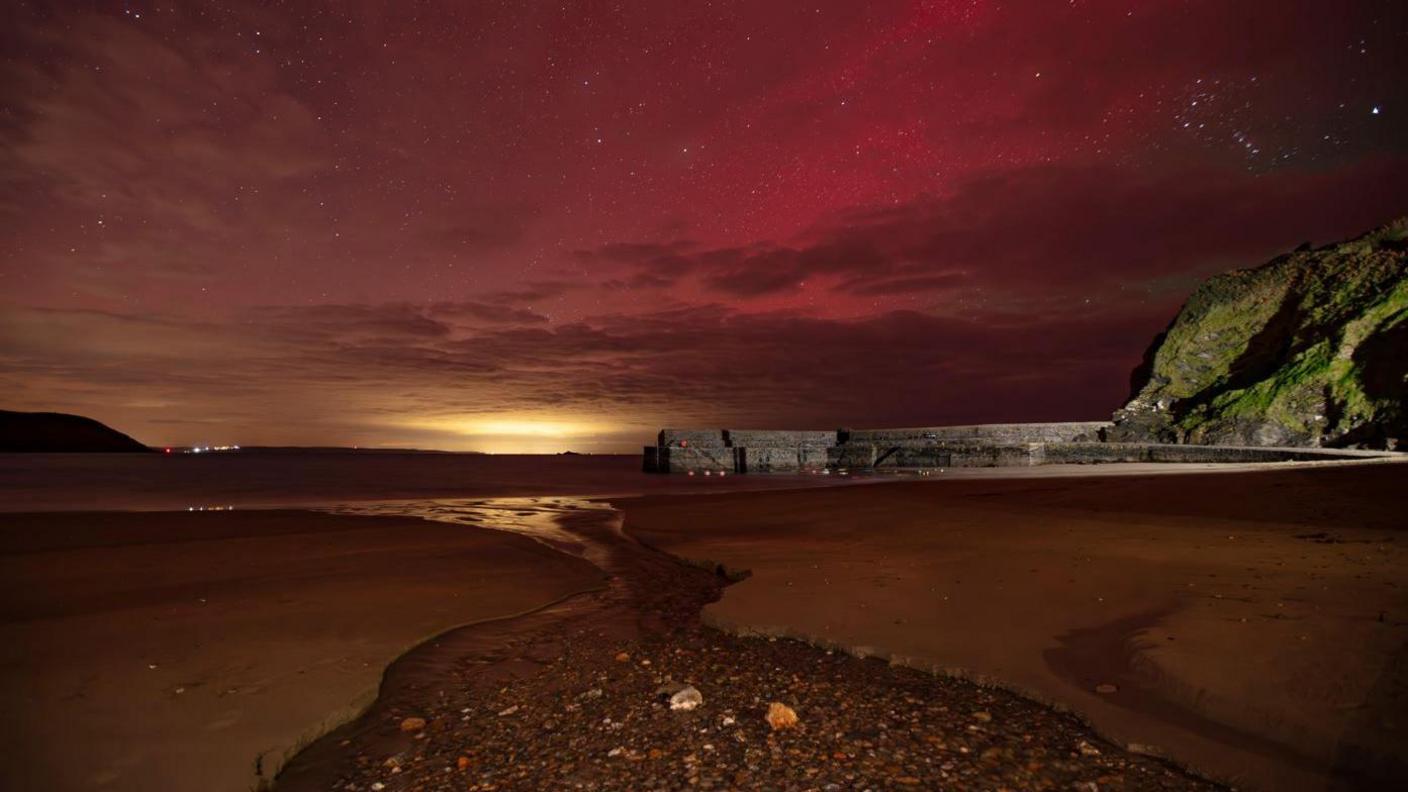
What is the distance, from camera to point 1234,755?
9.74 feet

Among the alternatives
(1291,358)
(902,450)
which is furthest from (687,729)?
(1291,358)

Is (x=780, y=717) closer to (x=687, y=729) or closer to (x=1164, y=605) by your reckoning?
(x=687, y=729)

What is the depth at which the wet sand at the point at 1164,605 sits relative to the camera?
315 cm

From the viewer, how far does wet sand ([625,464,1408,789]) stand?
3154mm

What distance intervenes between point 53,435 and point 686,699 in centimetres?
16163

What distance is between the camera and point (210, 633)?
5.22 meters

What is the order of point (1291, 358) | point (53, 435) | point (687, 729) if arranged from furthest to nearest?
point (53, 435) → point (1291, 358) → point (687, 729)

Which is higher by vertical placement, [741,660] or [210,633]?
[210,633]

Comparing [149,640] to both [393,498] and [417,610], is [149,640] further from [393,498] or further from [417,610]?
[393,498]

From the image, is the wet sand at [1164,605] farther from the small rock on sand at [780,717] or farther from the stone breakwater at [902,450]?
the stone breakwater at [902,450]

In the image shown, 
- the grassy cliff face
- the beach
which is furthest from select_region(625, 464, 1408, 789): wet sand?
the grassy cliff face

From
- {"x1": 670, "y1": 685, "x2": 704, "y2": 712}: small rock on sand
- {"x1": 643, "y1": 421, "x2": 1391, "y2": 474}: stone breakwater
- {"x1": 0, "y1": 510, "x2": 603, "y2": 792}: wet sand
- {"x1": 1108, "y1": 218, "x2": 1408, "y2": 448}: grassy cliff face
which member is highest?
{"x1": 1108, "y1": 218, "x2": 1408, "y2": 448}: grassy cliff face

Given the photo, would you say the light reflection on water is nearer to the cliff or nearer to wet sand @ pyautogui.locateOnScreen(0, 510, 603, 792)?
wet sand @ pyautogui.locateOnScreen(0, 510, 603, 792)

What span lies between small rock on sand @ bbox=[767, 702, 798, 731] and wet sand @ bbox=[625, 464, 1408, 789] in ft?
4.27
